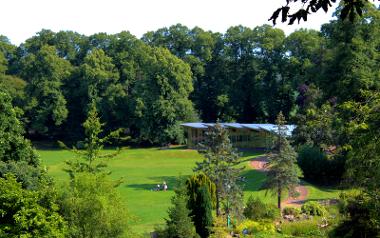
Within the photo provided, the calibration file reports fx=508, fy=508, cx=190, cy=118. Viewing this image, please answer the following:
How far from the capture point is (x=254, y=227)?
22516 mm

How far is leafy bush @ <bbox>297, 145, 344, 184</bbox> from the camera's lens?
3469 cm

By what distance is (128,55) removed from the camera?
7181 centimetres

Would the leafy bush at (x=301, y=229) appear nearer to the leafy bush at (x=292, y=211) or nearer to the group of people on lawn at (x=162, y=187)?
the leafy bush at (x=292, y=211)

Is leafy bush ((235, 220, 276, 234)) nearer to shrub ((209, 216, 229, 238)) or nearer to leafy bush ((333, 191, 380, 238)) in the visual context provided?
shrub ((209, 216, 229, 238))

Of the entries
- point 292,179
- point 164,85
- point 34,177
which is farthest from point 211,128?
point 164,85

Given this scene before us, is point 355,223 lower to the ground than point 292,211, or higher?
higher

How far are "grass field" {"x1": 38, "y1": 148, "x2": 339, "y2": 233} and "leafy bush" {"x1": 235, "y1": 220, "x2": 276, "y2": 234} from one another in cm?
414

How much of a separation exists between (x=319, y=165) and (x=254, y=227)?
13.7 m

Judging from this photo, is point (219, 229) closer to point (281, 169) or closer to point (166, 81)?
point (281, 169)

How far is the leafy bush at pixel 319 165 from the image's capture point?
34.7 meters

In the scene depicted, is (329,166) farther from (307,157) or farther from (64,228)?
(64,228)

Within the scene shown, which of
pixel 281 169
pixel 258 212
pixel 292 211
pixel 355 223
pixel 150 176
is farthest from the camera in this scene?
pixel 150 176

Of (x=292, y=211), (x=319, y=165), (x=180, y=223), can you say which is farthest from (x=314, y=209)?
(x=180, y=223)

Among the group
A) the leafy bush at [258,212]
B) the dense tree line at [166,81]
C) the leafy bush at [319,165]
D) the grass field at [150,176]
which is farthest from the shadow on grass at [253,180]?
the dense tree line at [166,81]
